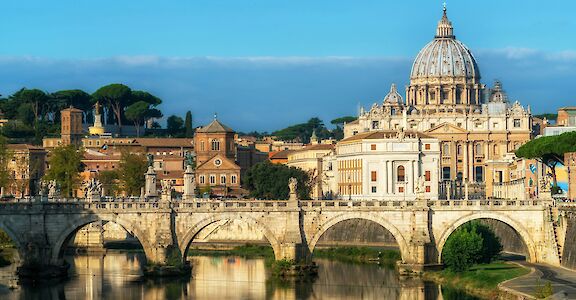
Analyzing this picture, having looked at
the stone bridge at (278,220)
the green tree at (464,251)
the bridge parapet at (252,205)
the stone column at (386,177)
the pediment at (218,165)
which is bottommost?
the green tree at (464,251)

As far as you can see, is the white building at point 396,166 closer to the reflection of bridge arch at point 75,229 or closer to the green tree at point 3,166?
the green tree at point 3,166

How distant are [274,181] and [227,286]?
64.3 meters

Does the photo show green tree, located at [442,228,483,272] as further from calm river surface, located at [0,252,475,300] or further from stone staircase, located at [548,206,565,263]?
stone staircase, located at [548,206,565,263]

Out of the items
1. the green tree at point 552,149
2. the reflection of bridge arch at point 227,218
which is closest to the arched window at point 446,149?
the green tree at point 552,149

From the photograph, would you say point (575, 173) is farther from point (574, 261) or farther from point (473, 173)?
point (473, 173)

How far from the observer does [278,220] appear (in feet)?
271

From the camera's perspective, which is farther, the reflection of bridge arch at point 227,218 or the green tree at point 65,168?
the green tree at point 65,168

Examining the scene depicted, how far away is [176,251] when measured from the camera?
271 ft

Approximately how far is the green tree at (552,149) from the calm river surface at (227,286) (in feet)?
65.3

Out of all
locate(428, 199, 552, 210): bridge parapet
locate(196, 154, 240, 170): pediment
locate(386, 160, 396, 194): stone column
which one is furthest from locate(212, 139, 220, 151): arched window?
locate(428, 199, 552, 210): bridge parapet

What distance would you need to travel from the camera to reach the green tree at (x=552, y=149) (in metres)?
102

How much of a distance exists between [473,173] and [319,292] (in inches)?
4562

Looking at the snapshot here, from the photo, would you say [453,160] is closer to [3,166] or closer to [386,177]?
[386,177]

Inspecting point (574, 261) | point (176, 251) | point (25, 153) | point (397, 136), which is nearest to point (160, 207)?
point (176, 251)
